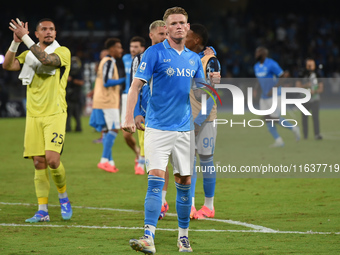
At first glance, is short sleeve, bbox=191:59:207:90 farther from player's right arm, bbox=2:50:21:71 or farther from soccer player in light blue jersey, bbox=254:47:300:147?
soccer player in light blue jersey, bbox=254:47:300:147

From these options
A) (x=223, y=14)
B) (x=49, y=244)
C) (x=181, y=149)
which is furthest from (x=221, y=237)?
(x=223, y=14)

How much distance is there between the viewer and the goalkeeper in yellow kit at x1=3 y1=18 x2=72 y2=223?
23.3 feet

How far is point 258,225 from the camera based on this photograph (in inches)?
268

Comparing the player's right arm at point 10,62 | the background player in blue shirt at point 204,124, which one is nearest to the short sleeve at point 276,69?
the background player in blue shirt at point 204,124

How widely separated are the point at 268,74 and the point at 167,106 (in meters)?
10.2

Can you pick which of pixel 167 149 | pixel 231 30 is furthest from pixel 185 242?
pixel 231 30

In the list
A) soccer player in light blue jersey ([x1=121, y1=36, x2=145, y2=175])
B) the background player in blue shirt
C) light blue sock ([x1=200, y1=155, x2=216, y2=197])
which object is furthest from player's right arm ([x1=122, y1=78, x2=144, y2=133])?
soccer player in light blue jersey ([x1=121, y1=36, x2=145, y2=175])

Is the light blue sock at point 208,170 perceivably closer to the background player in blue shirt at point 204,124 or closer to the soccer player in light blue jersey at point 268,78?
the background player in blue shirt at point 204,124

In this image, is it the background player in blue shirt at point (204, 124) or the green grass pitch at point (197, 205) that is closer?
the green grass pitch at point (197, 205)

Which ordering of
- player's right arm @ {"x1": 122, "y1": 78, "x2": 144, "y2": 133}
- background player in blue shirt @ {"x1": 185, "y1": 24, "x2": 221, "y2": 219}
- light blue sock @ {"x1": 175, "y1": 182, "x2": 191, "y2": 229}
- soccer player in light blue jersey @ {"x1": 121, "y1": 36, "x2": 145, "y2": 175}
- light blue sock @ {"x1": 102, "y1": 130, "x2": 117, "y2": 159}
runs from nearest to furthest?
player's right arm @ {"x1": 122, "y1": 78, "x2": 144, "y2": 133}
light blue sock @ {"x1": 175, "y1": 182, "x2": 191, "y2": 229}
background player in blue shirt @ {"x1": 185, "y1": 24, "x2": 221, "y2": 219}
soccer player in light blue jersey @ {"x1": 121, "y1": 36, "x2": 145, "y2": 175}
light blue sock @ {"x1": 102, "y1": 130, "x2": 117, "y2": 159}

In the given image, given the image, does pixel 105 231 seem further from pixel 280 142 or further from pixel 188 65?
pixel 280 142

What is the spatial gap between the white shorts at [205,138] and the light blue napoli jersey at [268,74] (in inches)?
321

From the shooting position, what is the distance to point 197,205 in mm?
8234

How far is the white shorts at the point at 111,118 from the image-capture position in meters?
12.0
